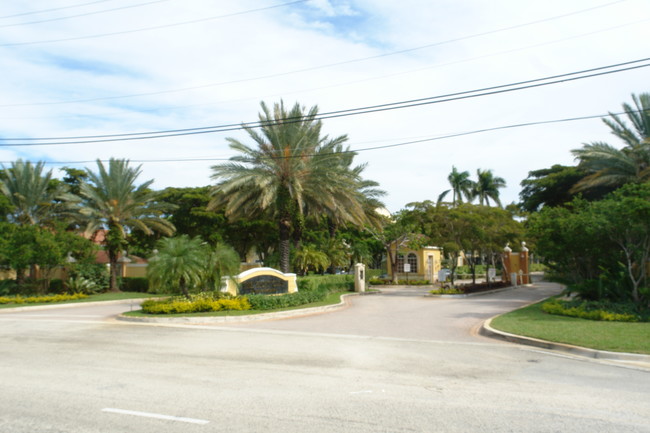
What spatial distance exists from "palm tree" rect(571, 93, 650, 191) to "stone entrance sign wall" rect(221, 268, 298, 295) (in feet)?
61.4

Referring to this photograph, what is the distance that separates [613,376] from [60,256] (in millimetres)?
27063

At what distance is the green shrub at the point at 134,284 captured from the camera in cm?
3456

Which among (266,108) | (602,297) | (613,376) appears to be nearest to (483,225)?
(602,297)

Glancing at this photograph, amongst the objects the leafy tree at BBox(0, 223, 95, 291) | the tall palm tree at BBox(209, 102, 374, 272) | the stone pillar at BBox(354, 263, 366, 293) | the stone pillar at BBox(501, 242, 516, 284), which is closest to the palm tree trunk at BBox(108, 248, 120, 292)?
the leafy tree at BBox(0, 223, 95, 291)

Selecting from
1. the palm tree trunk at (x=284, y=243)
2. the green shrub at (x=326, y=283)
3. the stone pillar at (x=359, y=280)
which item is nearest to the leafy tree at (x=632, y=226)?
the green shrub at (x=326, y=283)

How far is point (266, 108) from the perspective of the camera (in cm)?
2698

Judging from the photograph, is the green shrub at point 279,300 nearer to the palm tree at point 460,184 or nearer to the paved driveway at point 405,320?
the paved driveway at point 405,320

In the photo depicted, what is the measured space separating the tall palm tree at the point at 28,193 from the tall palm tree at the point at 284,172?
1192cm

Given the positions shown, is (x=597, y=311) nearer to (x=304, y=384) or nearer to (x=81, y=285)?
(x=304, y=384)

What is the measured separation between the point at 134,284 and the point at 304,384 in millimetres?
29353

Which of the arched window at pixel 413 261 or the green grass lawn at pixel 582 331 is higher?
the arched window at pixel 413 261

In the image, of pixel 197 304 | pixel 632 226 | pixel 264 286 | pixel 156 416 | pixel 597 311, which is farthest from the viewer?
pixel 264 286

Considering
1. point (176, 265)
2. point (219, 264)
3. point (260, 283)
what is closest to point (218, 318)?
point (176, 265)

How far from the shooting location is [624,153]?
96.9 ft
